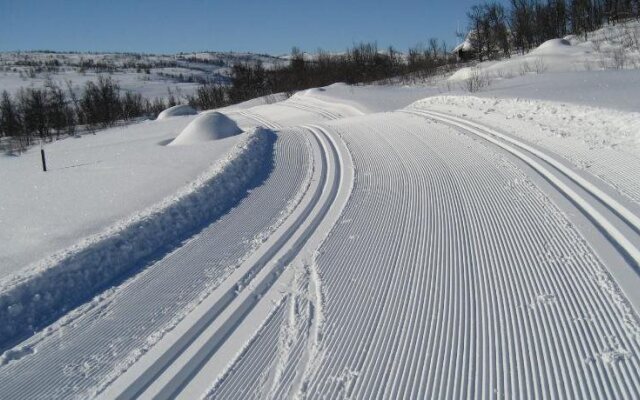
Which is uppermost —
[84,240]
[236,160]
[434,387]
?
[236,160]

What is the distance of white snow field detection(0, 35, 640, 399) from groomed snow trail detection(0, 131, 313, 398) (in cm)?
2

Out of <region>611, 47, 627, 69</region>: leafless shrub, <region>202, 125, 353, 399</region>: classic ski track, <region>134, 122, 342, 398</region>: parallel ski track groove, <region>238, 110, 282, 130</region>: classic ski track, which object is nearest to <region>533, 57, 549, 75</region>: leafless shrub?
<region>611, 47, 627, 69</region>: leafless shrub

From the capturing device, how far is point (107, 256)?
5371mm

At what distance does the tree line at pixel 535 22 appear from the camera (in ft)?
160

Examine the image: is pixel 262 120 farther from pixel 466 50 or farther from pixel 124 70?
pixel 124 70

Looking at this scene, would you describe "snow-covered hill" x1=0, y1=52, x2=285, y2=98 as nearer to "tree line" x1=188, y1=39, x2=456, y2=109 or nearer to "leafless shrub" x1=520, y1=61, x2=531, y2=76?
"tree line" x1=188, y1=39, x2=456, y2=109

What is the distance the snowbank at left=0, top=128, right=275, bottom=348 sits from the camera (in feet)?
14.4

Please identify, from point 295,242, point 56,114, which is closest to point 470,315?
point 295,242

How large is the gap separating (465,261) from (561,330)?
52.1 inches

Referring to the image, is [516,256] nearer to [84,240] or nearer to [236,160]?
[84,240]

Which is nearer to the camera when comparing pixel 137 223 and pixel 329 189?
pixel 137 223

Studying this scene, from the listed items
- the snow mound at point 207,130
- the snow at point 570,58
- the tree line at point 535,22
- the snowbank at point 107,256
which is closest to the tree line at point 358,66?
the tree line at point 535,22

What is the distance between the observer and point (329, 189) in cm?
777

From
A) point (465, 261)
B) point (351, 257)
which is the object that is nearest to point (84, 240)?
point (351, 257)
